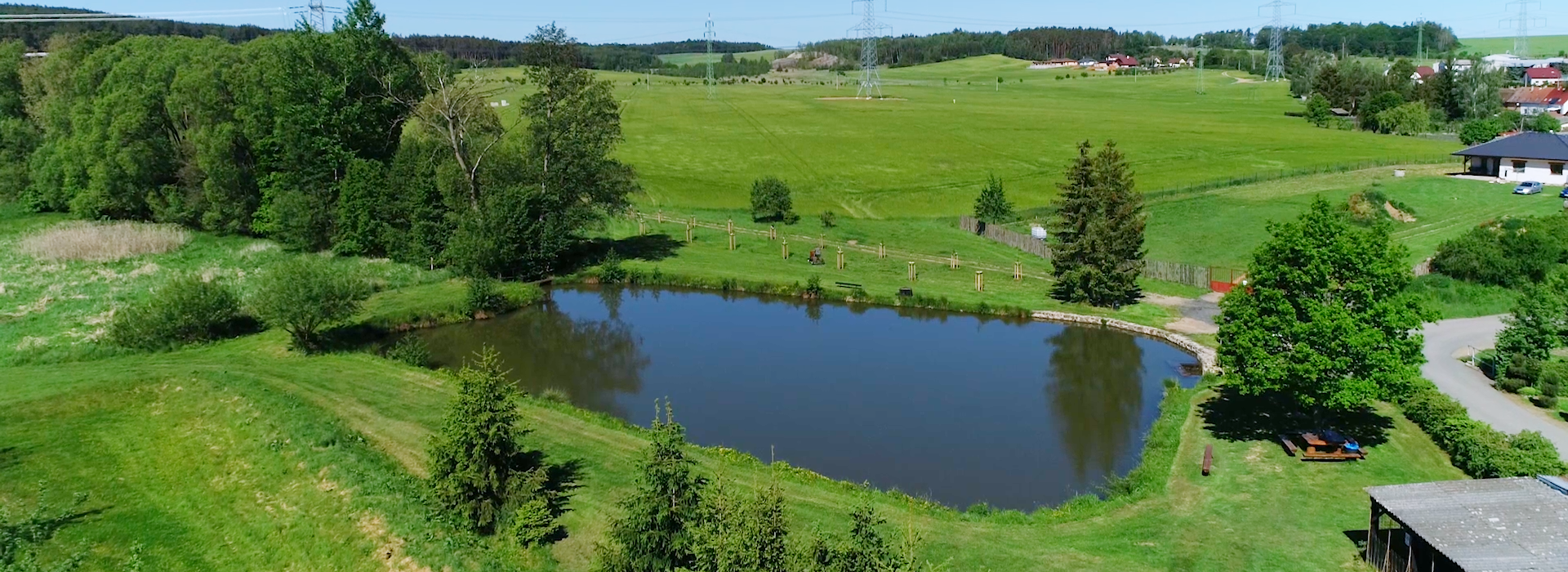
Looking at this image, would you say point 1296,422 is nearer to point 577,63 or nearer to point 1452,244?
point 1452,244

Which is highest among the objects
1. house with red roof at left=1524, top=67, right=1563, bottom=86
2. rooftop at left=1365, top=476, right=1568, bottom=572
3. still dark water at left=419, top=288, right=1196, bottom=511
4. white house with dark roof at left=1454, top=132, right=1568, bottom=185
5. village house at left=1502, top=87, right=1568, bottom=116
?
house with red roof at left=1524, top=67, right=1563, bottom=86

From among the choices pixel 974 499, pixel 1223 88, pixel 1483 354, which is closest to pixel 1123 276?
pixel 1483 354

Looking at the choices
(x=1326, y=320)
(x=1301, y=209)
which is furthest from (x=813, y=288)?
(x=1301, y=209)

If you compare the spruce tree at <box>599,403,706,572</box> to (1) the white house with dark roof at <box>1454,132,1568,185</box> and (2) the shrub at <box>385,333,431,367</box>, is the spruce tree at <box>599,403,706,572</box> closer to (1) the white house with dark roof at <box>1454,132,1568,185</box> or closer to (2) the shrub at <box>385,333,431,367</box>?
(2) the shrub at <box>385,333,431,367</box>

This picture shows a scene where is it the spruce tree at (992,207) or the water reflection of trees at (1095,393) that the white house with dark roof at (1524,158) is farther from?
the water reflection of trees at (1095,393)

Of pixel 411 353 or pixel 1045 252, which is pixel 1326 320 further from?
pixel 411 353

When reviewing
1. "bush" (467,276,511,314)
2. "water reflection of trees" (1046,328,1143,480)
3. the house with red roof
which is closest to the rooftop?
"water reflection of trees" (1046,328,1143,480)

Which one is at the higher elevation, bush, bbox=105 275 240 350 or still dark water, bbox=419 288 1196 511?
bush, bbox=105 275 240 350
